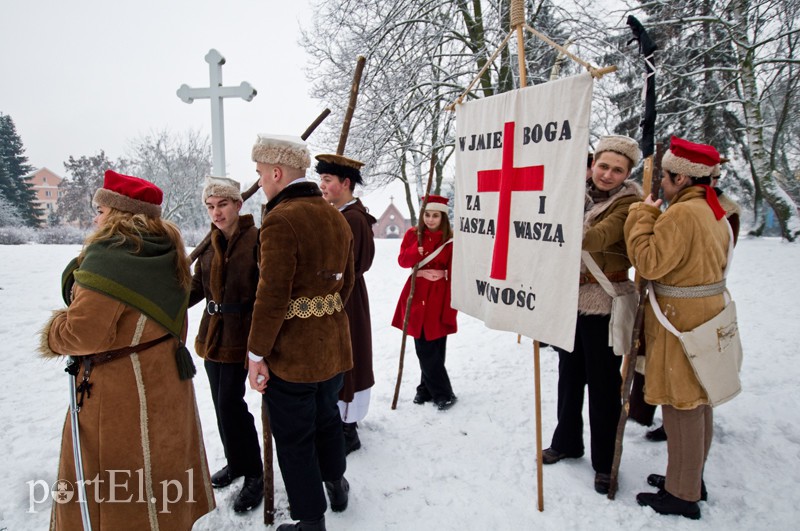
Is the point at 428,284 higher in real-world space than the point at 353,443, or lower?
higher

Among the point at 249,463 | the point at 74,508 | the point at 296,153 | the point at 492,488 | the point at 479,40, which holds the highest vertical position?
the point at 479,40

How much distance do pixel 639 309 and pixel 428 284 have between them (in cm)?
185

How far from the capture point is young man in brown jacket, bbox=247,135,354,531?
1.95 m

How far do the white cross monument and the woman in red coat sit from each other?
218 cm

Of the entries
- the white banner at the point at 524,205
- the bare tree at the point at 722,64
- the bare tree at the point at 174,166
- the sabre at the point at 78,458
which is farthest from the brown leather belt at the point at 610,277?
the bare tree at the point at 174,166

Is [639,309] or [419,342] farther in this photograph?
[419,342]

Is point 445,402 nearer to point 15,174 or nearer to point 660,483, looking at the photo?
point 660,483

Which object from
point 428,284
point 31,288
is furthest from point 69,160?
point 428,284

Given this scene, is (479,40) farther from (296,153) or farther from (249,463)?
(249,463)

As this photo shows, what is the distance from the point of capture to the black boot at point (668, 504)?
2.40m

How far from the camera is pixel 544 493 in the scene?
2.65 meters

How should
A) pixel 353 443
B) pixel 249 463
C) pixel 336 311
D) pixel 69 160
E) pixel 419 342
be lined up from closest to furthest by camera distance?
pixel 336 311
pixel 249 463
pixel 353 443
pixel 419 342
pixel 69 160

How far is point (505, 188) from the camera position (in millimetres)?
2547

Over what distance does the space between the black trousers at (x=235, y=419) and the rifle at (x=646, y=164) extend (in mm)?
2194
